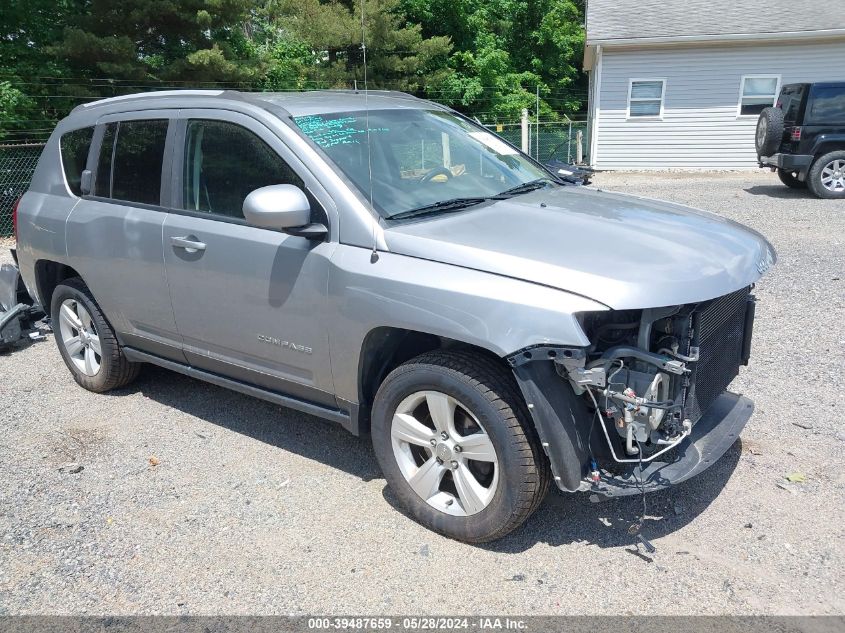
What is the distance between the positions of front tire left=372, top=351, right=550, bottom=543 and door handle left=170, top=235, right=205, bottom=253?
1.37m

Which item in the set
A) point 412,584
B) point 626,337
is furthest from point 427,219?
point 412,584

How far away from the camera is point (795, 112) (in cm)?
1346

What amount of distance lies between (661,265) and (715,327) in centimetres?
52

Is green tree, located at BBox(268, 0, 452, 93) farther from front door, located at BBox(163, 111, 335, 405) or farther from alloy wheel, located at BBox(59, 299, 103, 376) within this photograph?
front door, located at BBox(163, 111, 335, 405)

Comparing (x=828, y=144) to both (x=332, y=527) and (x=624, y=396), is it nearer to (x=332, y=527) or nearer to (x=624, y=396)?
(x=624, y=396)

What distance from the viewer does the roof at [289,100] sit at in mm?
4008

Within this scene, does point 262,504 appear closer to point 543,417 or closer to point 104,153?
point 543,417

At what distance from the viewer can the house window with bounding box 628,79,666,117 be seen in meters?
19.2

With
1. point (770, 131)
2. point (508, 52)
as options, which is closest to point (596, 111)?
point (770, 131)

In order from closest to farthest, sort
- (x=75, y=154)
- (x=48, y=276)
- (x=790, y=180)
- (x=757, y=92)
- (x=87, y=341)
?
(x=75, y=154) < (x=87, y=341) < (x=48, y=276) < (x=790, y=180) < (x=757, y=92)

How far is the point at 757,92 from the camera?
738 inches

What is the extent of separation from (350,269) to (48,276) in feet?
10.4

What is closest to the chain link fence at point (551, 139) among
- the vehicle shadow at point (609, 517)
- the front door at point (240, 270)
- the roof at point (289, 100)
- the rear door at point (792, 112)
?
the rear door at point (792, 112)

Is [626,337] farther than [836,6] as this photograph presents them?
No
